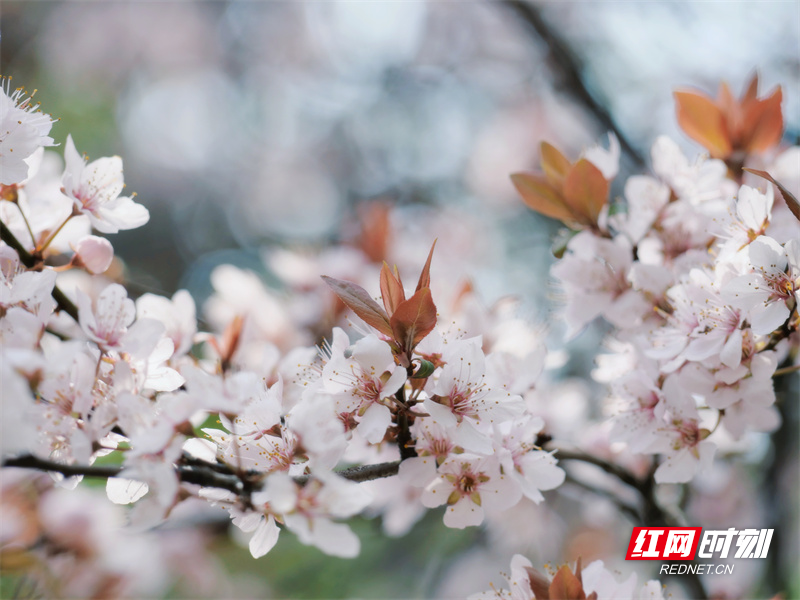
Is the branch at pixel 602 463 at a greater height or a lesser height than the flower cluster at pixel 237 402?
lesser

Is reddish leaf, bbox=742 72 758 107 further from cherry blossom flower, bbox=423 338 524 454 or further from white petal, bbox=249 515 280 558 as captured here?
white petal, bbox=249 515 280 558

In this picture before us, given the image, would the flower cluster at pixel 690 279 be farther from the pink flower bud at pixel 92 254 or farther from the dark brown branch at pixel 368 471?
the pink flower bud at pixel 92 254

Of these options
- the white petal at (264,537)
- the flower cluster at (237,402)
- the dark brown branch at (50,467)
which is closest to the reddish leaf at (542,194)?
the flower cluster at (237,402)

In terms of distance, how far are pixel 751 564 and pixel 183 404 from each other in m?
1.95

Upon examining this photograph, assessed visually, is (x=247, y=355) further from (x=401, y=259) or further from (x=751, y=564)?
(x=751, y=564)

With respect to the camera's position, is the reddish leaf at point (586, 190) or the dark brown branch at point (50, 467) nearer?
the dark brown branch at point (50, 467)

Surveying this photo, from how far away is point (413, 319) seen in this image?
762mm

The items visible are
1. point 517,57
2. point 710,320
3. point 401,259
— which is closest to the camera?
point 710,320

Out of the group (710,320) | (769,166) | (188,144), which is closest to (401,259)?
(769,166)

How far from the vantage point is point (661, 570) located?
4.27ft

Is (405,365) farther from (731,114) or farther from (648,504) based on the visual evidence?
(731,114)

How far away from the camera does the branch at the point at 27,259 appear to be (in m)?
0.82

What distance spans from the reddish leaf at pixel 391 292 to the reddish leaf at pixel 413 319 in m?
0.04

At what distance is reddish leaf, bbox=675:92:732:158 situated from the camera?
1.22 m
